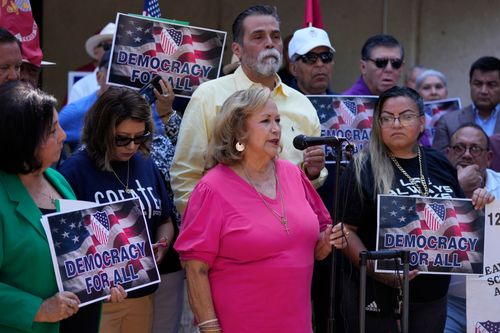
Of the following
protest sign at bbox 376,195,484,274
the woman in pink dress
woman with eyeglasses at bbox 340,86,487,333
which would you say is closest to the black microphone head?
the woman in pink dress

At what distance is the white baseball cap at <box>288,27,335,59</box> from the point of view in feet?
22.4

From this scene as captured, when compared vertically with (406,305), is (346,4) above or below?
above

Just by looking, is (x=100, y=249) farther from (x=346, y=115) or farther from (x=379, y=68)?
(x=379, y=68)

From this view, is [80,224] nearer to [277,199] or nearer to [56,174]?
[56,174]

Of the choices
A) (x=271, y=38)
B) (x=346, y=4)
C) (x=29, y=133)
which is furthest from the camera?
(x=346, y=4)

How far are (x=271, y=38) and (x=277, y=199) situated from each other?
1487 millimetres

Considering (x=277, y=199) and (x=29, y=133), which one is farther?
(x=277, y=199)

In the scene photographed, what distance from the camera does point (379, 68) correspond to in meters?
6.94

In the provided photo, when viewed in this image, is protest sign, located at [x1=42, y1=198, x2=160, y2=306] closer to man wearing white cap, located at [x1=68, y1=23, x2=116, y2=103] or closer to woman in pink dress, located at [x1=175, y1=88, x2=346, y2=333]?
woman in pink dress, located at [x1=175, y1=88, x2=346, y2=333]

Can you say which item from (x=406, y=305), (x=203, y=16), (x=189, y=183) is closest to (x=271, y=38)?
(x=189, y=183)

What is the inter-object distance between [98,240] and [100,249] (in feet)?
0.14

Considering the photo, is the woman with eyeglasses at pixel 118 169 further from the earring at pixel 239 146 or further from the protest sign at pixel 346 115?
the protest sign at pixel 346 115

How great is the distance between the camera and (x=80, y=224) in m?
4.17

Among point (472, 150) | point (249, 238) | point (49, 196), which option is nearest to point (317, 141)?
point (249, 238)
